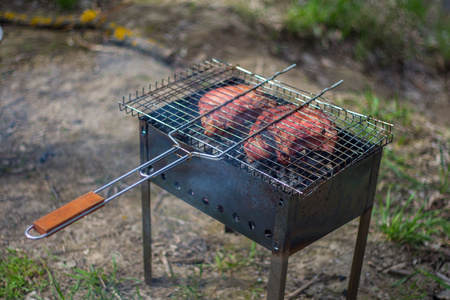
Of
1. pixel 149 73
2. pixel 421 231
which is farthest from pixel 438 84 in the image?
pixel 149 73

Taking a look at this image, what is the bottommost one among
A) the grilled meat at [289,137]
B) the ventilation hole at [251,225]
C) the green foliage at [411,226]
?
the green foliage at [411,226]

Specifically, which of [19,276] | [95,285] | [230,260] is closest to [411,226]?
[230,260]

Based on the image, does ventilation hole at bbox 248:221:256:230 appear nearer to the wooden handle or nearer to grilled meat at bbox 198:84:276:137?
grilled meat at bbox 198:84:276:137

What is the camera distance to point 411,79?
6844 mm

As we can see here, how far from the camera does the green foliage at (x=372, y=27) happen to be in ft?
22.7

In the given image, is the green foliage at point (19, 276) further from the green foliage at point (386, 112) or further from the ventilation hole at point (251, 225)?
the green foliage at point (386, 112)

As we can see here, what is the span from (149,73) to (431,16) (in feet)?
15.5

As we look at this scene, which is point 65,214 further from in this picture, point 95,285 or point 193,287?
point 193,287

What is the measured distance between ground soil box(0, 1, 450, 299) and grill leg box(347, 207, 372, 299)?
0.31 m

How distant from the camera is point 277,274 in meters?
2.66

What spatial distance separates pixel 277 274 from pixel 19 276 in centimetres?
178

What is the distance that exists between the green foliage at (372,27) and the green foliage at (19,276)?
4654 millimetres

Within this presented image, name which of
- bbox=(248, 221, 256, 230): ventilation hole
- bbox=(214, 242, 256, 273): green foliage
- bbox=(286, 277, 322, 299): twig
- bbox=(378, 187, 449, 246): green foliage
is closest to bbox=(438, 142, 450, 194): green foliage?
bbox=(378, 187, 449, 246): green foliage

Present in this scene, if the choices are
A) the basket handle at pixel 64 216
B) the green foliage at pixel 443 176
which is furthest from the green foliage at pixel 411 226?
the basket handle at pixel 64 216
